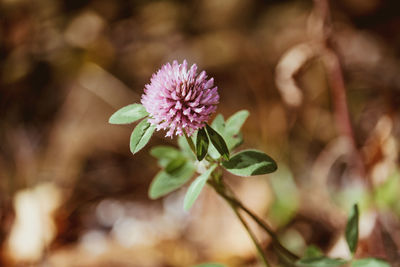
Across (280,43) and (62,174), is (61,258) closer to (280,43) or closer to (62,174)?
(62,174)

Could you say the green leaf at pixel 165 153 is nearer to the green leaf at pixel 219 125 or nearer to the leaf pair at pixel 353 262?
the green leaf at pixel 219 125

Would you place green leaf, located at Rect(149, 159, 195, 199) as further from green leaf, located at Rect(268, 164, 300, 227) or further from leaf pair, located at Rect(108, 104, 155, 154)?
green leaf, located at Rect(268, 164, 300, 227)

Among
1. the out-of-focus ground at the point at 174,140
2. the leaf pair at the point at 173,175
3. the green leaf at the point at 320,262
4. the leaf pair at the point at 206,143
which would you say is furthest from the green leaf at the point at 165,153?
the out-of-focus ground at the point at 174,140

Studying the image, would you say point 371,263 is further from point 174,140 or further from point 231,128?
point 174,140

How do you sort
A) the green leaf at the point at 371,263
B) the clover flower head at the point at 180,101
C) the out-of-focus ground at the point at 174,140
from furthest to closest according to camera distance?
1. the out-of-focus ground at the point at 174,140
2. the green leaf at the point at 371,263
3. the clover flower head at the point at 180,101

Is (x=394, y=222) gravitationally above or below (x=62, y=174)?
below

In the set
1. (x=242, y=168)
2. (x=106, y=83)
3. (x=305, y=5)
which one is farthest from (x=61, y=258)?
(x=305, y=5)

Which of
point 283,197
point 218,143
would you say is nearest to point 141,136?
point 218,143
